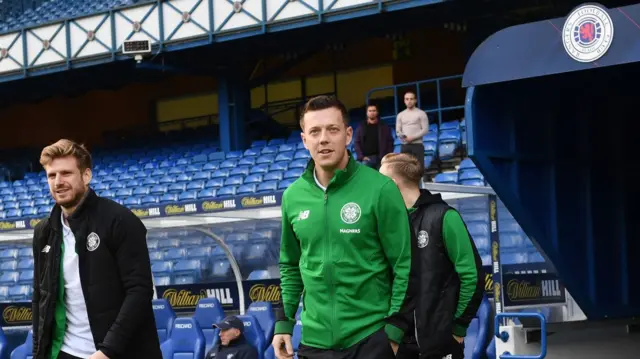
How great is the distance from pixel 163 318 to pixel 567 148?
691 cm

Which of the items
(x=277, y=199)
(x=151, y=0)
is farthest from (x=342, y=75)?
(x=277, y=199)

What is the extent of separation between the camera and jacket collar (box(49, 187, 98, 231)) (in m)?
5.78

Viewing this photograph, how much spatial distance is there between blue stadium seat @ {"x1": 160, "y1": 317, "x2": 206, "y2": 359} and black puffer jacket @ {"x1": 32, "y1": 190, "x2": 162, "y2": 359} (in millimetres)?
7793

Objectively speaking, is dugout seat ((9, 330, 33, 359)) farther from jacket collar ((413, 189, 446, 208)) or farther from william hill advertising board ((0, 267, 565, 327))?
jacket collar ((413, 189, 446, 208))

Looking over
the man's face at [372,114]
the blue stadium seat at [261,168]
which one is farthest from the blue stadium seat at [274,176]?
the man's face at [372,114]

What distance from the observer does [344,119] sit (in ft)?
16.8

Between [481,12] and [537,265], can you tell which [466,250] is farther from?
[481,12]

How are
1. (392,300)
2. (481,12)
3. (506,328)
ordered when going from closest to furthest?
1. (392,300)
2. (506,328)
3. (481,12)

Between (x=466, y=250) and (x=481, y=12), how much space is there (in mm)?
16718

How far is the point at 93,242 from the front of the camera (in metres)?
5.71

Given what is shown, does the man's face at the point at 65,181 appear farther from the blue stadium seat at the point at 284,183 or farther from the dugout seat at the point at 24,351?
the blue stadium seat at the point at 284,183

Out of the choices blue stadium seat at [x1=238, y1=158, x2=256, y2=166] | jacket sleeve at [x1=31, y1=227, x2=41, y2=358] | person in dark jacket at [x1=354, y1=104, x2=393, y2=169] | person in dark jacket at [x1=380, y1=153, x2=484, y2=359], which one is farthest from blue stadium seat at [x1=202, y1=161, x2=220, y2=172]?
jacket sleeve at [x1=31, y1=227, x2=41, y2=358]

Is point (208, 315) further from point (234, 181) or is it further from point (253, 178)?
point (234, 181)

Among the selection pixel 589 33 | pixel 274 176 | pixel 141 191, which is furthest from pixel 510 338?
pixel 141 191
